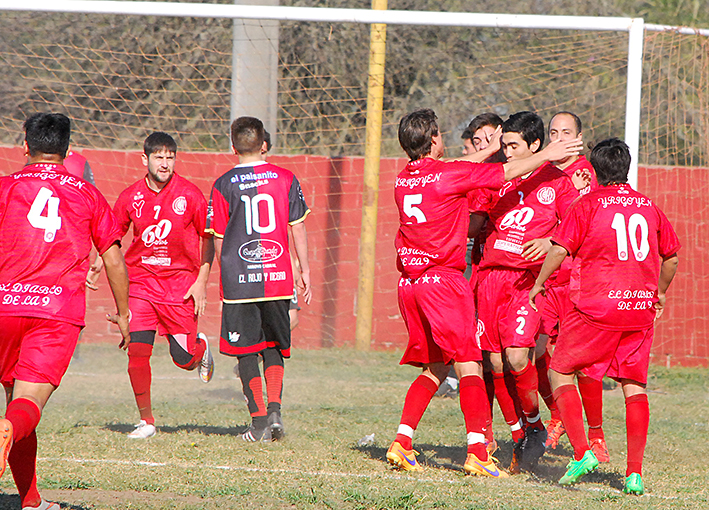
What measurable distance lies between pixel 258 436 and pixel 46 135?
8.64 ft

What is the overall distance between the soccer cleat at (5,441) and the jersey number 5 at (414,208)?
2.53m

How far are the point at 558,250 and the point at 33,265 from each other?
2886 mm

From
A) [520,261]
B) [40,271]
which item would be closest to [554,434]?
[520,261]

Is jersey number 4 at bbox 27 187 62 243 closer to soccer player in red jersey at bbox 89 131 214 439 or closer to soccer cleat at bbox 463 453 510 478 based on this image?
soccer player in red jersey at bbox 89 131 214 439

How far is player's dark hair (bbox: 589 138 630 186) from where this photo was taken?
475cm

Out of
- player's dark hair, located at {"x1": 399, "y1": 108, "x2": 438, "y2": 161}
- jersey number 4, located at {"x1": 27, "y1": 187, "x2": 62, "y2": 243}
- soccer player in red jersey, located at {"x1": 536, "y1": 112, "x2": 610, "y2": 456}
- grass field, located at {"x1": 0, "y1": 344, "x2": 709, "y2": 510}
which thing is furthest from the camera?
soccer player in red jersey, located at {"x1": 536, "y1": 112, "x2": 610, "y2": 456}

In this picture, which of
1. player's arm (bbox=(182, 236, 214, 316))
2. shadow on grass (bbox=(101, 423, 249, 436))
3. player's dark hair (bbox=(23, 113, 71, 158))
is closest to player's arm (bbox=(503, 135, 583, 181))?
player's arm (bbox=(182, 236, 214, 316))

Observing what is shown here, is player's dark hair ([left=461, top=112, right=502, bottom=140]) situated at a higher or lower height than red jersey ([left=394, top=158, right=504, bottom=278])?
higher

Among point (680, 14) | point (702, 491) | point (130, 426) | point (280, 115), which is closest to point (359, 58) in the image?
point (280, 115)

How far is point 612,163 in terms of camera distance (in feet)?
15.6

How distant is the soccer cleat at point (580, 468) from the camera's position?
4590 mm

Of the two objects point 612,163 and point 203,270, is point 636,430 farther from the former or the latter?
point 203,270

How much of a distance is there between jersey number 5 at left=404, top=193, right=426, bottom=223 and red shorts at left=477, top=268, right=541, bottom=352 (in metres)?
0.66

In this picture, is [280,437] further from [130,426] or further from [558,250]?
[558,250]
